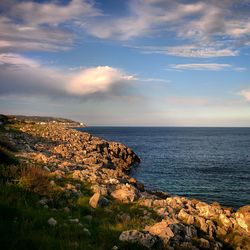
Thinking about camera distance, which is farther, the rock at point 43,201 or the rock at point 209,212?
the rock at point 209,212

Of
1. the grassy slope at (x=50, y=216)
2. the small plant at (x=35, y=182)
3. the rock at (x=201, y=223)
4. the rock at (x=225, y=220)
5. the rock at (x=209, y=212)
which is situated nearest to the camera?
the grassy slope at (x=50, y=216)

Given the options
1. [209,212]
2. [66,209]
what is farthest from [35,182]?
[209,212]

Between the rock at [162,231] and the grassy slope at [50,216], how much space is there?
0.63 metres

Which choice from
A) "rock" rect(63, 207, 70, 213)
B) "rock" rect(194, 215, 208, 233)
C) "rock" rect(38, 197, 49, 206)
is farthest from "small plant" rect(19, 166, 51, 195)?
"rock" rect(194, 215, 208, 233)

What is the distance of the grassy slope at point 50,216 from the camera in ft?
26.2

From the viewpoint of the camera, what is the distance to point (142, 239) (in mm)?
9484

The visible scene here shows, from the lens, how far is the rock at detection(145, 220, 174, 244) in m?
10.3

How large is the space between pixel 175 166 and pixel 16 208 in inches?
1944

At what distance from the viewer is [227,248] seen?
1366cm

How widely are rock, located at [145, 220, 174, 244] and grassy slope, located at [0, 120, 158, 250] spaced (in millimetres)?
628

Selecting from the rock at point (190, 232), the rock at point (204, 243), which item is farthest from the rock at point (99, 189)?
the rock at point (204, 243)

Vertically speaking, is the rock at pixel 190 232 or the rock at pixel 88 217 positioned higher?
the rock at pixel 88 217

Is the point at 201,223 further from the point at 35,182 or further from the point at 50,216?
the point at 35,182

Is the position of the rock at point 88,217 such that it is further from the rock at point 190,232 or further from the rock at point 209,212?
the rock at point 209,212
